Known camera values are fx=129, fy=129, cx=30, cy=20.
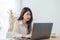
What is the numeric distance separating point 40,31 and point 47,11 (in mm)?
1390

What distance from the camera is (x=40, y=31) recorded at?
1.78m

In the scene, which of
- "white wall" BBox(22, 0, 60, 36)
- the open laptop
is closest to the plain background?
"white wall" BBox(22, 0, 60, 36)

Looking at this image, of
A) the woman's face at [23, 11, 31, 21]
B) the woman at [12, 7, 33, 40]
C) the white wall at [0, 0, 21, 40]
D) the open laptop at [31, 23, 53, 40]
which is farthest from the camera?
the white wall at [0, 0, 21, 40]

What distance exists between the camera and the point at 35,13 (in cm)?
316

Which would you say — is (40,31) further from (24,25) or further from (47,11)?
(47,11)

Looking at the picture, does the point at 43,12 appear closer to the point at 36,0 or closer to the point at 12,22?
the point at 36,0

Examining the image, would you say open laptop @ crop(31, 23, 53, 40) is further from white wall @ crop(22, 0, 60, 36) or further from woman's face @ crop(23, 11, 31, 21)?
white wall @ crop(22, 0, 60, 36)

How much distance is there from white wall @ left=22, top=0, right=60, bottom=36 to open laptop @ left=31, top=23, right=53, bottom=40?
116cm

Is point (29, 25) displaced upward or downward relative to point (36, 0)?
downward

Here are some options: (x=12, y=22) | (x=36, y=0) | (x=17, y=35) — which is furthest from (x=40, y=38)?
(x=36, y=0)

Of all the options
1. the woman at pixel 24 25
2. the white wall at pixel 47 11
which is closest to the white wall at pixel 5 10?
the white wall at pixel 47 11

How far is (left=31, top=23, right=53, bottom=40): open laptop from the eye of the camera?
5.66 feet

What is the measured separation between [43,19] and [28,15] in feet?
2.76

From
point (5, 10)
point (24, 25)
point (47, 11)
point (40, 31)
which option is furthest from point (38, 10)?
point (40, 31)
